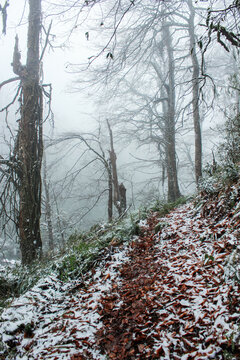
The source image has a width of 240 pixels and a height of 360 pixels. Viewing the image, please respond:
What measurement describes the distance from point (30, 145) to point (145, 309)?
3925 mm

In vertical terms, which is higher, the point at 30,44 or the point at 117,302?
the point at 30,44

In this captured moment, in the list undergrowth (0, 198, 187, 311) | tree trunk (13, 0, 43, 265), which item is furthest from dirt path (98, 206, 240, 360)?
tree trunk (13, 0, 43, 265)

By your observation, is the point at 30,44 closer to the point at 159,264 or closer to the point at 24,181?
the point at 24,181

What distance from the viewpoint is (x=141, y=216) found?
5.38m

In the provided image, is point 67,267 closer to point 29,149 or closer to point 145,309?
point 145,309

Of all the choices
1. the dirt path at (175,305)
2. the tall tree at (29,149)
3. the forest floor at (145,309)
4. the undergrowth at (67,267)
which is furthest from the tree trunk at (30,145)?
the dirt path at (175,305)

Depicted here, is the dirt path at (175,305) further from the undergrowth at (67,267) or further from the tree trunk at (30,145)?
the tree trunk at (30,145)

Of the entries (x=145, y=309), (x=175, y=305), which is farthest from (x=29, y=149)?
(x=175, y=305)

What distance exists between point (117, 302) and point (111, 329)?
0.39 meters

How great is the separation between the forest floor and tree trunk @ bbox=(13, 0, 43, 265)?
1.73m

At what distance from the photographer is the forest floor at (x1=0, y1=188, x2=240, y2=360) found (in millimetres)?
1771

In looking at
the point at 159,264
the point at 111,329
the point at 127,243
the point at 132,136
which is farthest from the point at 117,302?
the point at 132,136

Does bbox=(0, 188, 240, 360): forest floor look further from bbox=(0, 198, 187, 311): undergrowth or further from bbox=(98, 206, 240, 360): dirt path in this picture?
bbox=(0, 198, 187, 311): undergrowth

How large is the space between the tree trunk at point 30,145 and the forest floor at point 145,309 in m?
1.73
